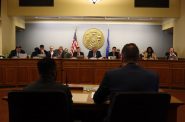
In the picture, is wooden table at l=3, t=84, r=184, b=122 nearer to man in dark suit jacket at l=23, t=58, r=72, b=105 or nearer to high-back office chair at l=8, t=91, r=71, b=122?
man in dark suit jacket at l=23, t=58, r=72, b=105

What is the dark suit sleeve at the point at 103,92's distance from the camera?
2629 millimetres

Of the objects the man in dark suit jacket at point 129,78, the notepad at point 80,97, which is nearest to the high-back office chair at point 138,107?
the man in dark suit jacket at point 129,78

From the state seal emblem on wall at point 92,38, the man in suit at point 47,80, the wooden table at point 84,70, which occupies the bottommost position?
the wooden table at point 84,70

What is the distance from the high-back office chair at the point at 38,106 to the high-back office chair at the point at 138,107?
0.38m

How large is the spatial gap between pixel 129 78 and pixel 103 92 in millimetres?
276

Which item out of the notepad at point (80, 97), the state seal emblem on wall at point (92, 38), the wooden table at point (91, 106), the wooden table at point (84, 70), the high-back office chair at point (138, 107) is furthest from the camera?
the state seal emblem on wall at point (92, 38)

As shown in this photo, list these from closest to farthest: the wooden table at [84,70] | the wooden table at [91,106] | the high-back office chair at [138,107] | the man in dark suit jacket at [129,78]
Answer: the high-back office chair at [138,107]
the man in dark suit jacket at [129,78]
the wooden table at [91,106]
the wooden table at [84,70]

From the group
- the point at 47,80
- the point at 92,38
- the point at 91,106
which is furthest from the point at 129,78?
the point at 92,38

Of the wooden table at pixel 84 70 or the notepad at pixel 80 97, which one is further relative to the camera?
the wooden table at pixel 84 70

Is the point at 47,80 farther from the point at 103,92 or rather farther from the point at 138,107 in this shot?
the point at 138,107

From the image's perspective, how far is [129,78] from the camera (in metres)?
2.57

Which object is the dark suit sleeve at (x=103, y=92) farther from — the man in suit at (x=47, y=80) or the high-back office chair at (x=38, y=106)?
the high-back office chair at (x=38, y=106)

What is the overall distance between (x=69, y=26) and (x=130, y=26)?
114 inches

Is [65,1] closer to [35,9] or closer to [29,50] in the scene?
[35,9]
